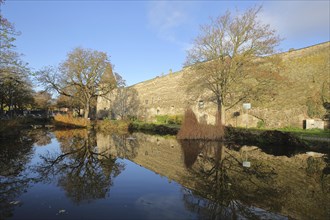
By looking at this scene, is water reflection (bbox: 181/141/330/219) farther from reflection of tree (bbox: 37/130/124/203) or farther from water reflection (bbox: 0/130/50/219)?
water reflection (bbox: 0/130/50/219)

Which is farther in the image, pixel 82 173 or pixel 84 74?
pixel 84 74

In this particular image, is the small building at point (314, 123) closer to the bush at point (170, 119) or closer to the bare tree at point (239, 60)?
the bare tree at point (239, 60)

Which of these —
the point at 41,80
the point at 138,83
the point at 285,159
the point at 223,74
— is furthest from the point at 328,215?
the point at 138,83

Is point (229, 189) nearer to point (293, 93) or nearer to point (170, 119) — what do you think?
point (293, 93)

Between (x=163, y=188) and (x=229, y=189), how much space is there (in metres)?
1.49

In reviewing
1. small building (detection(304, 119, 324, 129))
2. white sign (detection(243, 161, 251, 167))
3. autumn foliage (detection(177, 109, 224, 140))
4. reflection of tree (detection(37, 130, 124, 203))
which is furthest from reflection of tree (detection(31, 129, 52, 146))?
small building (detection(304, 119, 324, 129))

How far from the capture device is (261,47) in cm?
1630

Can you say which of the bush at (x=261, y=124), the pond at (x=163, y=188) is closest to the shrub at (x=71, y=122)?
the pond at (x=163, y=188)

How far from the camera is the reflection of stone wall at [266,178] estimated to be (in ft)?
15.2

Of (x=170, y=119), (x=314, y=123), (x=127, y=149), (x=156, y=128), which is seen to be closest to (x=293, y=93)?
(x=314, y=123)

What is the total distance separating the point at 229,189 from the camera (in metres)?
5.42

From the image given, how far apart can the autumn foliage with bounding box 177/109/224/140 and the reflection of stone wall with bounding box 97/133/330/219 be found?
167 inches

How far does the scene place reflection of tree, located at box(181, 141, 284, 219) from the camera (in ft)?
14.3

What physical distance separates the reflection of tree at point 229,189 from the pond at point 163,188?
16 millimetres
